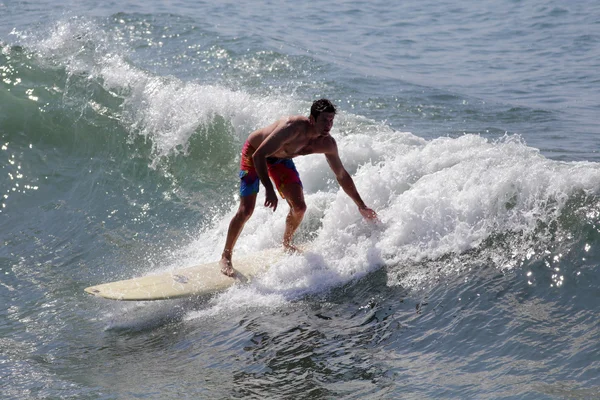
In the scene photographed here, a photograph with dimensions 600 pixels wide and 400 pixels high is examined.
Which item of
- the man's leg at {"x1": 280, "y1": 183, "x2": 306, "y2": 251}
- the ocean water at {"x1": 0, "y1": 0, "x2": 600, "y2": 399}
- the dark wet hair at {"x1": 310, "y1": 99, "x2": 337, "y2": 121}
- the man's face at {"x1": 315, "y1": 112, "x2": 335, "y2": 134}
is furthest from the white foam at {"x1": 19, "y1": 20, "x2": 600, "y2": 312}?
the dark wet hair at {"x1": 310, "y1": 99, "x2": 337, "y2": 121}

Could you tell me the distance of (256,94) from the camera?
12.0 metres

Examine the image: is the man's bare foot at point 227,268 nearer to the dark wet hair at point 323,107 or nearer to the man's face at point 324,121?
the man's face at point 324,121

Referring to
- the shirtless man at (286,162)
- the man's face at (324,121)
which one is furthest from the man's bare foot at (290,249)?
the man's face at (324,121)

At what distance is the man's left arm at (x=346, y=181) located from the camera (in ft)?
22.4

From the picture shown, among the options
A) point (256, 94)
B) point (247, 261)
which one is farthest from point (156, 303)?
point (256, 94)

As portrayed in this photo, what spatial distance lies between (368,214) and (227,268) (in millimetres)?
1354

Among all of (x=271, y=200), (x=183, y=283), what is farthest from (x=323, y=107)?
(x=183, y=283)

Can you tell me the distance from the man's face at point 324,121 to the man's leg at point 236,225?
3.10 feet

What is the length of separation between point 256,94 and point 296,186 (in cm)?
525

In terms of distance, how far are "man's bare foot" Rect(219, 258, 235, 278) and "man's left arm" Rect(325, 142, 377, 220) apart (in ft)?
3.97

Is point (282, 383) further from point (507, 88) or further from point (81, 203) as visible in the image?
point (507, 88)

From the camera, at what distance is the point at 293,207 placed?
23.1ft

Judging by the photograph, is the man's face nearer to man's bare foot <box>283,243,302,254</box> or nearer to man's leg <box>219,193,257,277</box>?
man's leg <box>219,193,257,277</box>

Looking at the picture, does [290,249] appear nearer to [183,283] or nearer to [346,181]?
[346,181]
